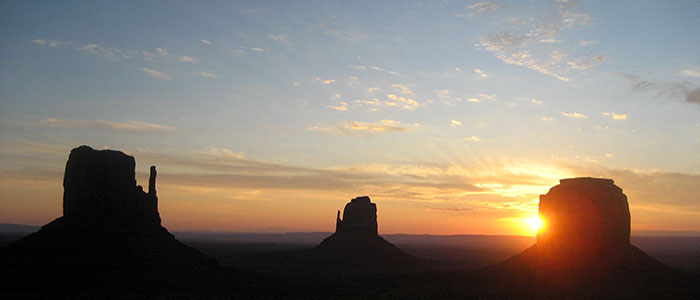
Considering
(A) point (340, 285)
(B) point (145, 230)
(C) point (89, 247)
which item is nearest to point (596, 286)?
(A) point (340, 285)

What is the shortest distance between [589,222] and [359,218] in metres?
56.0

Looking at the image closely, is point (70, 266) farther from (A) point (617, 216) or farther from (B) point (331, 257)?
(B) point (331, 257)

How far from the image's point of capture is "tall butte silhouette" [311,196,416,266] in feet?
315

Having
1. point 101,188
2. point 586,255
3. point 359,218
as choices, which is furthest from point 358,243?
point 101,188

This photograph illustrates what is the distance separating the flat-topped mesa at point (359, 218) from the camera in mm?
103688

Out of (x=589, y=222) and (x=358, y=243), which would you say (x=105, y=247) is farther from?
(x=358, y=243)

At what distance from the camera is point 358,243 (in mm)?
101625

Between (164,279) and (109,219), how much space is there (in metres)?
8.50

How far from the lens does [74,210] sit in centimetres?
4631

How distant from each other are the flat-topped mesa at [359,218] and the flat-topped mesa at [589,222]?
52399mm

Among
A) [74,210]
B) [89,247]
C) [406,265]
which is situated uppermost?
[74,210]

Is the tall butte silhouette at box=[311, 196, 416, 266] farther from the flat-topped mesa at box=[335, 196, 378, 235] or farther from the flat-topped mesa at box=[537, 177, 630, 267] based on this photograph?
the flat-topped mesa at box=[537, 177, 630, 267]

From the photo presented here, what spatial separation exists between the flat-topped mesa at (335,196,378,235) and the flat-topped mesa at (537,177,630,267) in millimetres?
52399

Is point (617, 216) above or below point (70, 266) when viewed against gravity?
above
